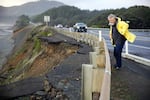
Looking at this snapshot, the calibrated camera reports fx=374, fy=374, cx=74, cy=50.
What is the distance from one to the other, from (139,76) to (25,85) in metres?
3.97

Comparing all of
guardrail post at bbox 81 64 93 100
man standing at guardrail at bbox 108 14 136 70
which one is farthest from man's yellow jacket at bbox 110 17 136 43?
guardrail post at bbox 81 64 93 100

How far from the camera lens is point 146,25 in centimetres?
5319

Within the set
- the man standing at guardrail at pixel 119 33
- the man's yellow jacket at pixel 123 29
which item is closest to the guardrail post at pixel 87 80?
the man standing at guardrail at pixel 119 33

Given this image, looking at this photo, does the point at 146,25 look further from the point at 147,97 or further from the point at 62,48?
the point at 147,97

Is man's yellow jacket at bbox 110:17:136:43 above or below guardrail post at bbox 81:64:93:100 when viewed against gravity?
above

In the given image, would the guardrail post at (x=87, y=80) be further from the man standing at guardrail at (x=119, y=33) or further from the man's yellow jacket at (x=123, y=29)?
the man's yellow jacket at (x=123, y=29)

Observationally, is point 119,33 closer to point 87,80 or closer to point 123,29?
point 123,29

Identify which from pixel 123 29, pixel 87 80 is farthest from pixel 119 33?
pixel 87 80

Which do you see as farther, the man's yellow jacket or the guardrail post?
the man's yellow jacket

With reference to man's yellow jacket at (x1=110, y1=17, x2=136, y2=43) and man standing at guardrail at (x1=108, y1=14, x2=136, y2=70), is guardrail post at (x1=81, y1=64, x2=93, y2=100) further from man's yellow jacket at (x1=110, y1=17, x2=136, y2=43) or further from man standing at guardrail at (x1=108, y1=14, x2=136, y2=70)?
man's yellow jacket at (x1=110, y1=17, x2=136, y2=43)

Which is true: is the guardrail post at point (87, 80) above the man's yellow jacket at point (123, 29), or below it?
below

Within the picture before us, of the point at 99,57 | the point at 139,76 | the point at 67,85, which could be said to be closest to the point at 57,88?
the point at 67,85

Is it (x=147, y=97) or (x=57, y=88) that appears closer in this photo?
(x=147, y=97)

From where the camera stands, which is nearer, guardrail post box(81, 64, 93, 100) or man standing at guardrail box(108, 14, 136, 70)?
guardrail post box(81, 64, 93, 100)
